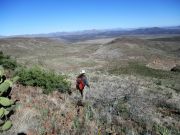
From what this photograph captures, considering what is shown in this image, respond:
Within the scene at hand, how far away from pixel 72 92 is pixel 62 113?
16.9ft

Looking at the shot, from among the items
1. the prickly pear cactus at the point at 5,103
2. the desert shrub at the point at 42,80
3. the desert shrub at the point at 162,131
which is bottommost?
the desert shrub at the point at 162,131

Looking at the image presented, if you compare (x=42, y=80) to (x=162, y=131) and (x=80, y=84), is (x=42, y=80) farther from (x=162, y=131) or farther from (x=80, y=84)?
(x=162, y=131)

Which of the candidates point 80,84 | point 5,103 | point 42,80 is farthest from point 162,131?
point 42,80

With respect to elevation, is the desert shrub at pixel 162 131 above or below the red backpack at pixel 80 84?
below

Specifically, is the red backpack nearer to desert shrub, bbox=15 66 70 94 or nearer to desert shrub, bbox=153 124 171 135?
desert shrub, bbox=15 66 70 94

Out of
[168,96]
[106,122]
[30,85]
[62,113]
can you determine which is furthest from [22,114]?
[168,96]

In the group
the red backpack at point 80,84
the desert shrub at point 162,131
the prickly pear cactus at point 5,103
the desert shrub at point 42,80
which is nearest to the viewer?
the prickly pear cactus at point 5,103

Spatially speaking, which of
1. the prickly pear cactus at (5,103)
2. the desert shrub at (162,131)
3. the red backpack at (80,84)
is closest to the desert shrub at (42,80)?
the red backpack at (80,84)

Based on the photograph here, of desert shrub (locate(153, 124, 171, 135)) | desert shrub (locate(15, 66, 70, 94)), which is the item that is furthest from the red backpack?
desert shrub (locate(153, 124, 171, 135))

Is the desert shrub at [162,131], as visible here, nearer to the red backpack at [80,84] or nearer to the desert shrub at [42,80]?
the red backpack at [80,84]

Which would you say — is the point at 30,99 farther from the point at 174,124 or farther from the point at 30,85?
the point at 174,124

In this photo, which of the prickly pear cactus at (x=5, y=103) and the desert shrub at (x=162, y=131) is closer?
the prickly pear cactus at (x=5, y=103)

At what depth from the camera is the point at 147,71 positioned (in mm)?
33844

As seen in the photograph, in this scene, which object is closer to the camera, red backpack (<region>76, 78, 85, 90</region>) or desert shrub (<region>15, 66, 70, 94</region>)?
red backpack (<region>76, 78, 85, 90</region>)
